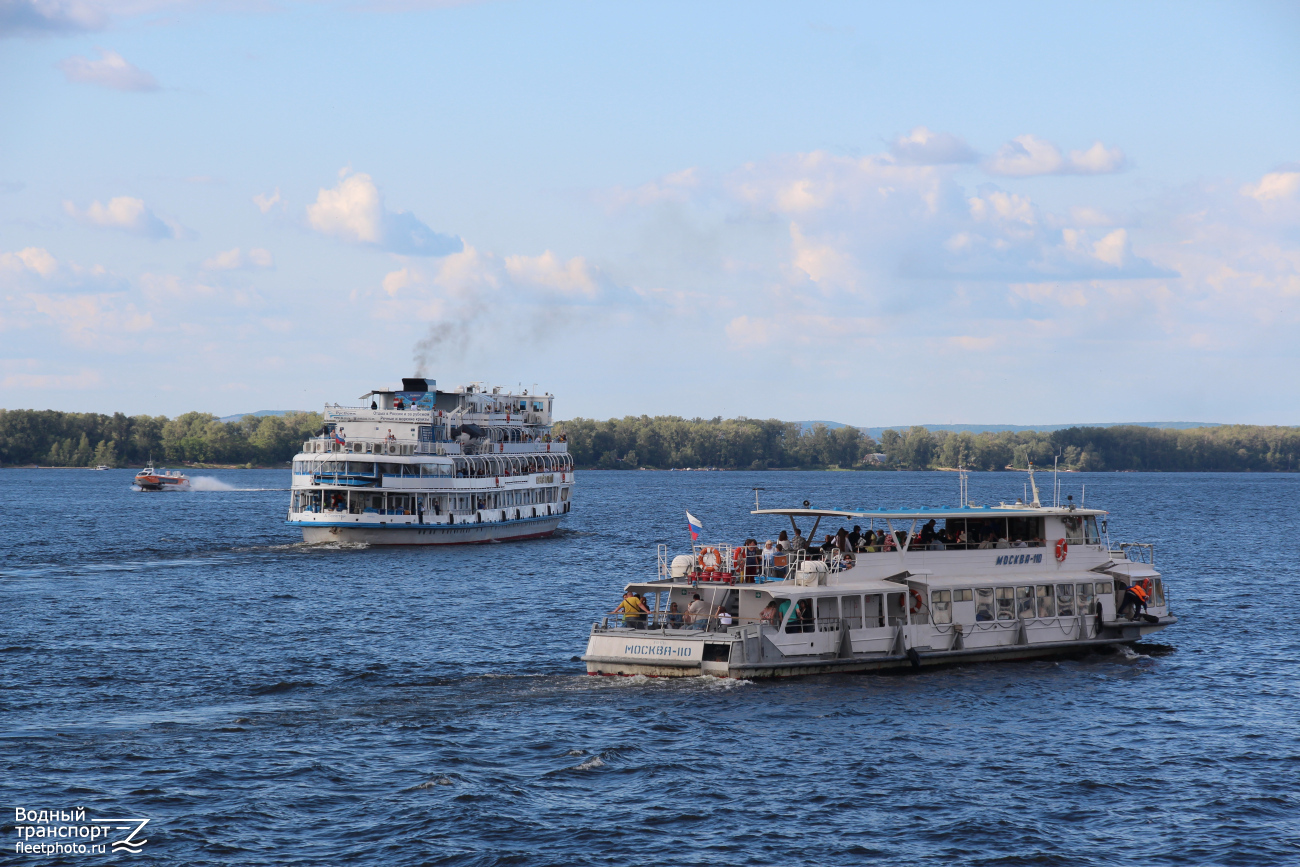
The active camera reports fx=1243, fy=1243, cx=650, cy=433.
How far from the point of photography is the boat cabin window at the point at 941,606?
131ft

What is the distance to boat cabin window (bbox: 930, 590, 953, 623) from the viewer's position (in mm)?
39781

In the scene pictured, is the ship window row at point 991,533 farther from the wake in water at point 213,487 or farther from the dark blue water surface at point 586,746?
the wake in water at point 213,487

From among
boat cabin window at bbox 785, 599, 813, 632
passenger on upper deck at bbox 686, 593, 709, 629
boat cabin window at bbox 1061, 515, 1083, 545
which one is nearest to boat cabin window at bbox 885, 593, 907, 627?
boat cabin window at bbox 785, 599, 813, 632

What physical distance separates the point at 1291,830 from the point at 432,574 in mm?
50441

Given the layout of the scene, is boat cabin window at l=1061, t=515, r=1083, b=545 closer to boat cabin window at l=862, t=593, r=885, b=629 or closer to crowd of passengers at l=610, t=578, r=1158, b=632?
crowd of passengers at l=610, t=578, r=1158, b=632

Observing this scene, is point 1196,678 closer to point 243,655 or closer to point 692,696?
point 692,696

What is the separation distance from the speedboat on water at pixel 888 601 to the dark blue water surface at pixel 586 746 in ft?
2.86

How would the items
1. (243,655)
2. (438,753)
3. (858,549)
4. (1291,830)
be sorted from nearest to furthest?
1. (1291,830)
2. (438,753)
3. (858,549)
4. (243,655)

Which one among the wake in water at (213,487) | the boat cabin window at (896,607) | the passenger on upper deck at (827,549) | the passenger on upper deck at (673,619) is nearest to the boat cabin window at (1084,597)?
the boat cabin window at (896,607)

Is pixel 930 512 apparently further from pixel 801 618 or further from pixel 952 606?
pixel 801 618

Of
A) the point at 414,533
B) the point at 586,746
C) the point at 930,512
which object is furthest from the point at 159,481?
the point at 586,746

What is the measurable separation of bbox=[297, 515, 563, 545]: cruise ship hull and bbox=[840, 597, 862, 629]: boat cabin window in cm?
4864

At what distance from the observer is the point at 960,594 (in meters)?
40.2

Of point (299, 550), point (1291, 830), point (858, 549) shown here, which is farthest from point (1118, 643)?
point (299, 550)
